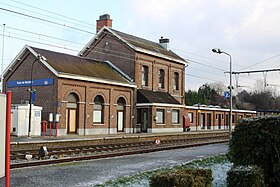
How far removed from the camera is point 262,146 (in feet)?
28.5

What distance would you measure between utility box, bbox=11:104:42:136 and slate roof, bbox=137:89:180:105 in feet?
42.3

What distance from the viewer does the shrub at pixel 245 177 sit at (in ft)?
23.3

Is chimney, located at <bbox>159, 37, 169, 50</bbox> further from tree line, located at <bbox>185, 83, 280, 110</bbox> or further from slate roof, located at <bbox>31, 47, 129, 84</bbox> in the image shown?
tree line, located at <bbox>185, 83, 280, 110</bbox>

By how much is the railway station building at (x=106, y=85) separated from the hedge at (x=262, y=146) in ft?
73.7

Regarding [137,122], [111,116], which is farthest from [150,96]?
[111,116]

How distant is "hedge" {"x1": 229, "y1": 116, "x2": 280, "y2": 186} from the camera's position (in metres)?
8.60

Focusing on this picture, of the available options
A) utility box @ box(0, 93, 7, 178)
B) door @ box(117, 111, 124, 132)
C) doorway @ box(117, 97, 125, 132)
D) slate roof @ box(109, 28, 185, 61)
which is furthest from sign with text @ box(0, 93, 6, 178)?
slate roof @ box(109, 28, 185, 61)

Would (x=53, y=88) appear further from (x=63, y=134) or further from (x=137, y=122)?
(x=137, y=122)

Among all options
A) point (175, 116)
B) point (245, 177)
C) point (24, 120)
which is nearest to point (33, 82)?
point (24, 120)

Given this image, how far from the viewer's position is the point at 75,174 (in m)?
12.1

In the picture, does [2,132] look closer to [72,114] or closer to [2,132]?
[2,132]

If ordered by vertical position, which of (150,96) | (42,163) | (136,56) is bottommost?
(42,163)

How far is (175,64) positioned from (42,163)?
33.4 meters

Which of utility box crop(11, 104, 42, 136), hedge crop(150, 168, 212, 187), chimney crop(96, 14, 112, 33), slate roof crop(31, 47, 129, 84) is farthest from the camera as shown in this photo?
chimney crop(96, 14, 112, 33)
